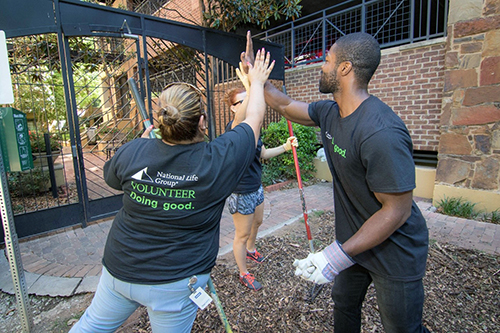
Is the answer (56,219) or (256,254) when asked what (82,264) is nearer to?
(56,219)

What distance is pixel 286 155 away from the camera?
6582mm

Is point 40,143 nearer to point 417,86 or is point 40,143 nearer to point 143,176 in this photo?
point 143,176

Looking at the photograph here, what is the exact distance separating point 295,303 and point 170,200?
181 cm

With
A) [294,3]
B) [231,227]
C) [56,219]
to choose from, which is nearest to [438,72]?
[294,3]

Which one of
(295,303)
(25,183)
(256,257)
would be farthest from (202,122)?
(25,183)

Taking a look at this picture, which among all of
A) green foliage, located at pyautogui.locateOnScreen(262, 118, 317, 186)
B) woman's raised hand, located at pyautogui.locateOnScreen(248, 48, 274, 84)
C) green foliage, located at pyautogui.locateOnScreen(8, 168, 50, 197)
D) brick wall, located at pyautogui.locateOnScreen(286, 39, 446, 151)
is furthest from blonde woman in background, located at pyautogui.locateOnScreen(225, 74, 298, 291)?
green foliage, located at pyautogui.locateOnScreen(8, 168, 50, 197)

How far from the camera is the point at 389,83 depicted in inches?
225

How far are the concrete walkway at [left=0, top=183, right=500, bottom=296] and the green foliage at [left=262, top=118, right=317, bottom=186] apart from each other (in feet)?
4.99

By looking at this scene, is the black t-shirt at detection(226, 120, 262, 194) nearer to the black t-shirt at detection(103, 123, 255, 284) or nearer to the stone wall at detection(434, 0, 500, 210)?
the black t-shirt at detection(103, 123, 255, 284)

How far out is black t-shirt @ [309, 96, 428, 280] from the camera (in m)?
1.28

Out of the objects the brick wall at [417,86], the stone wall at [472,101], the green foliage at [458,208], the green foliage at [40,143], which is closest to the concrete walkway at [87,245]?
the green foliage at [458,208]

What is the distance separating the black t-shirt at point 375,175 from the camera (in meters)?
1.28

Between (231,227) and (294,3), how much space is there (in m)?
4.33

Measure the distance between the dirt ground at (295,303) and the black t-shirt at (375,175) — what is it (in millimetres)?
1102
